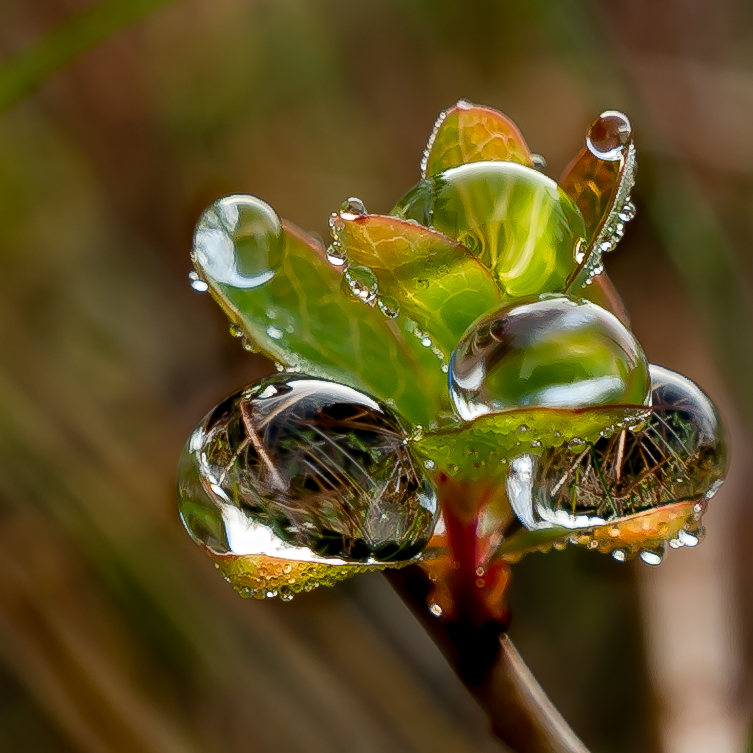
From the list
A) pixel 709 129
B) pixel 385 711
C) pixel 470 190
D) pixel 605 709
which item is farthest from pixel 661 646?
pixel 470 190

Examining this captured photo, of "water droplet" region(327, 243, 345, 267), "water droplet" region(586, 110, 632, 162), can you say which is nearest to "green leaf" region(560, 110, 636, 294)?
"water droplet" region(586, 110, 632, 162)

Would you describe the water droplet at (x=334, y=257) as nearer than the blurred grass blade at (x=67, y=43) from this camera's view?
Yes

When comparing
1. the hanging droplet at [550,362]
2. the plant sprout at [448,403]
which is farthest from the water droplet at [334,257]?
the hanging droplet at [550,362]

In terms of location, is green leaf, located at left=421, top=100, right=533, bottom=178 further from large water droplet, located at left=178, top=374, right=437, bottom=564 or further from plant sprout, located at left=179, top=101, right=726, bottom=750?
large water droplet, located at left=178, top=374, right=437, bottom=564

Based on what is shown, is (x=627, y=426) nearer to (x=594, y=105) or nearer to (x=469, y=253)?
(x=469, y=253)

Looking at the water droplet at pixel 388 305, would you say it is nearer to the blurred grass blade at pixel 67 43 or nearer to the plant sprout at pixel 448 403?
the plant sprout at pixel 448 403

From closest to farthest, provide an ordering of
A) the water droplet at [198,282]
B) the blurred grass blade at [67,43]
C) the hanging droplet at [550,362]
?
the hanging droplet at [550,362], the water droplet at [198,282], the blurred grass blade at [67,43]

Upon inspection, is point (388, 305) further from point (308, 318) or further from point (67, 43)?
point (67, 43)
